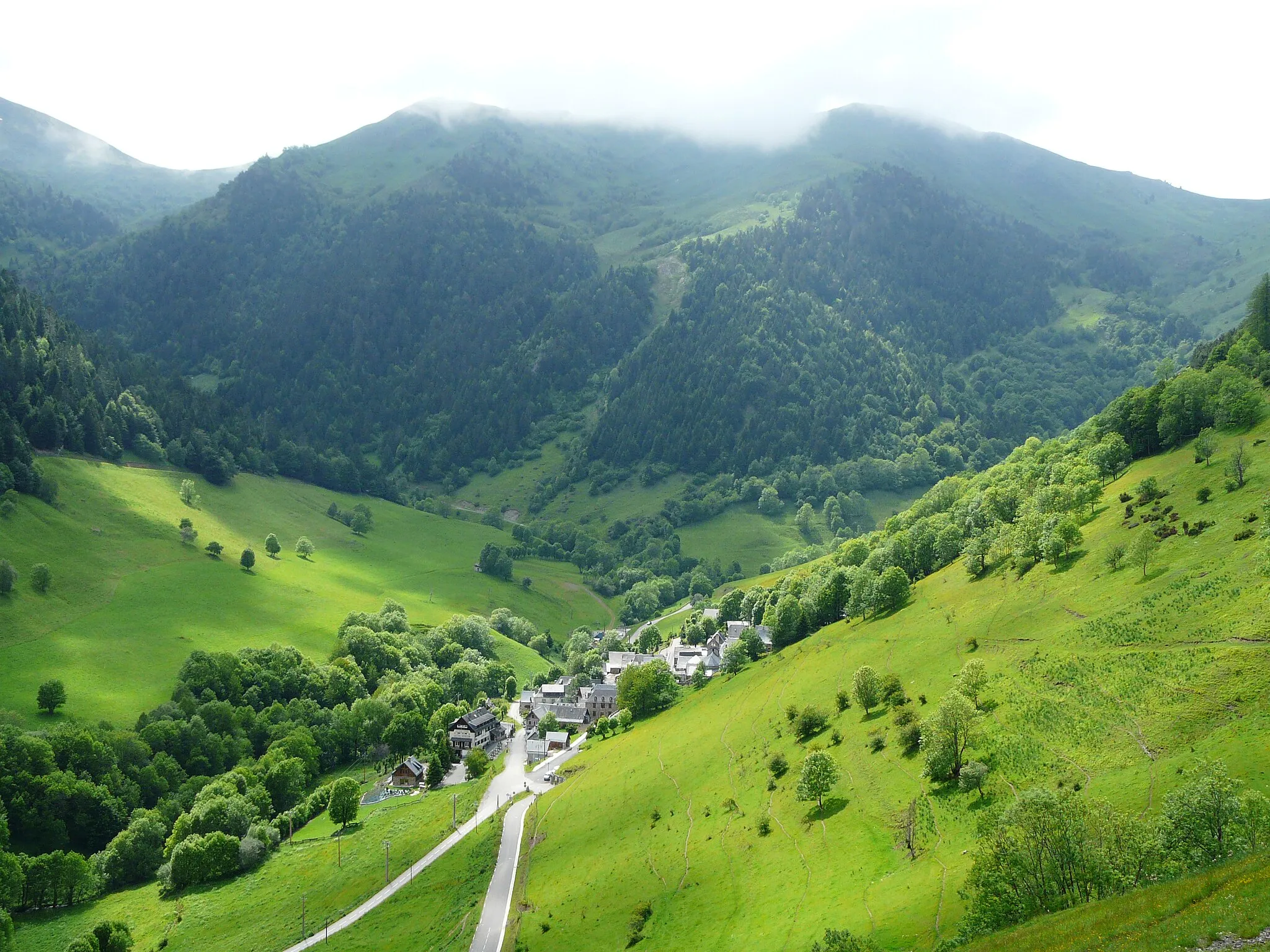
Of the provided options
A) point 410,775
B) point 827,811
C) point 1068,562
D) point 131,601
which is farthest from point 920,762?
point 131,601

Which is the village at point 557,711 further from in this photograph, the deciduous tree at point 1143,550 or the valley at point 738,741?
the deciduous tree at point 1143,550

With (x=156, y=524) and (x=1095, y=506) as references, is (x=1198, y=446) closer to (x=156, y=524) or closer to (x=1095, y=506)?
(x=1095, y=506)

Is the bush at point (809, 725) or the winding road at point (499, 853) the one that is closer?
the winding road at point (499, 853)

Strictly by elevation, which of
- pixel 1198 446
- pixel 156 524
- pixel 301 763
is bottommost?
pixel 301 763

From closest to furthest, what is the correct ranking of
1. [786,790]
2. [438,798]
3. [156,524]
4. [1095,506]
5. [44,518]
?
[786,790] < [1095,506] < [438,798] < [44,518] < [156,524]

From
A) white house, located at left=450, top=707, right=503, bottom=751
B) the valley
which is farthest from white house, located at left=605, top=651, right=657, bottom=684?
white house, located at left=450, top=707, right=503, bottom=751

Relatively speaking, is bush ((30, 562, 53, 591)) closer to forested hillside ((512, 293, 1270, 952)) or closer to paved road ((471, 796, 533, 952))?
paved road ((471, 796, 533, 952))

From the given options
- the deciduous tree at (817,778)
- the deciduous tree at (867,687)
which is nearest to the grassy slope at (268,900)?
the deciduous tree at (817,778)

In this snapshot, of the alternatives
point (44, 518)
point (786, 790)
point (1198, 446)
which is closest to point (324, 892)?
point (786, 790)
